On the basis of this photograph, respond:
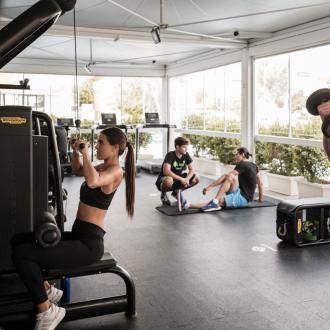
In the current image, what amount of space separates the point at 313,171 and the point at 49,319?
5047 mm

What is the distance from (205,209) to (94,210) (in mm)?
3554

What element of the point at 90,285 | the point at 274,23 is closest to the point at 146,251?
the point at 90,285

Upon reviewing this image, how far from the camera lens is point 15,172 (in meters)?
2.74

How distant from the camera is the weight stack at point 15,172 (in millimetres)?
2689

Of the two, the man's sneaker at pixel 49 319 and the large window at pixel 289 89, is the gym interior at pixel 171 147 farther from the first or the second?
the man's sneaker at pixel 49 319

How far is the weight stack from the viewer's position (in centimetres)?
269

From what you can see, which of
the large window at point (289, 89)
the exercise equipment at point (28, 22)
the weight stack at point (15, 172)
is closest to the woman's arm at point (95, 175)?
the weight stack at point (15, 172)

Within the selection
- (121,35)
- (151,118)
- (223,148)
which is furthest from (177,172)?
(151,118)

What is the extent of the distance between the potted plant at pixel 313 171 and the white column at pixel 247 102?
136 cm

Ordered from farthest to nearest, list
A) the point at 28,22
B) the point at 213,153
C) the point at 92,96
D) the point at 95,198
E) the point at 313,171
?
the point at 92,96 < the point at 213,153 < the point at 313,171 < the point at 95,198 < the point at 28,22

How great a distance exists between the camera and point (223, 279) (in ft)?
11.3

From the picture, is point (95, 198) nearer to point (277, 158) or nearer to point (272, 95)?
point (277, 158)

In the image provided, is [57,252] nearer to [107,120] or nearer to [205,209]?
[205,209]

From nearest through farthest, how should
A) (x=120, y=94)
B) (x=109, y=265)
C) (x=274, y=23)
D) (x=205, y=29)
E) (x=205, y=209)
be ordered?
(x=109, y=265) < (x=205, y=209) < (x=274, y=23) < (x=205, y=29) < (x=120, y=94)
